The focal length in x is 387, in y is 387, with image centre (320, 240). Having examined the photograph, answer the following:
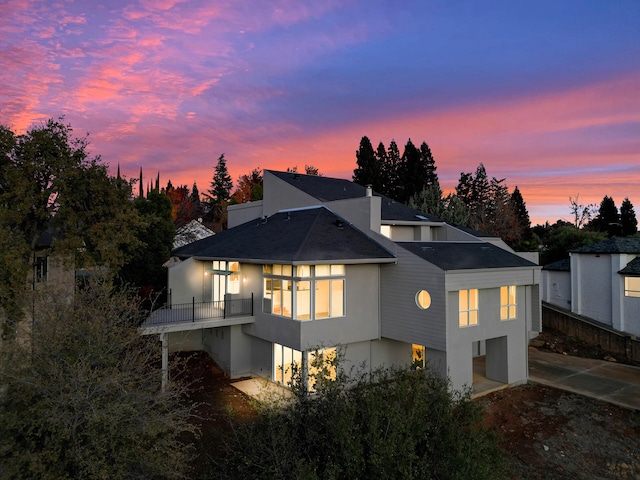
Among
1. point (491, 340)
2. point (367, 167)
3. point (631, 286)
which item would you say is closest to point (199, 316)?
point (491, 340)

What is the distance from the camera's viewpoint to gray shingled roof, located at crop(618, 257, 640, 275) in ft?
74.4

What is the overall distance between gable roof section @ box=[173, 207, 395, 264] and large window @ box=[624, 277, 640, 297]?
1758 cm

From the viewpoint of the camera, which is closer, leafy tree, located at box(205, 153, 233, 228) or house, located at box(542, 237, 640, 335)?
house, located at box(542, 237, 640, 335)

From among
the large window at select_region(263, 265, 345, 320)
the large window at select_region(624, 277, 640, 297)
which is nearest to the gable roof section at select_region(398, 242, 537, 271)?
the large window at select_region(263, 265, 345, 320)

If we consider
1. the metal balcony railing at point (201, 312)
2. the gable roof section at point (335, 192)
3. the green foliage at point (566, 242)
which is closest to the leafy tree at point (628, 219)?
the green foliage at point (566, 242)

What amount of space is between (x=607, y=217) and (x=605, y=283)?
36031mm

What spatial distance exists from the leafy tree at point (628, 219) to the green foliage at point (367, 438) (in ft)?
185

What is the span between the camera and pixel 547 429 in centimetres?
1307

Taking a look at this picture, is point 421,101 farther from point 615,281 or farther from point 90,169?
point 90,169

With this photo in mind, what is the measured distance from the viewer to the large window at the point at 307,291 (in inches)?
558

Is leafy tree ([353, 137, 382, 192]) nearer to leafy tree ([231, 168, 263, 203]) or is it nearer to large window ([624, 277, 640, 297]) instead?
leafy tree ([231, 168, 263, 203])

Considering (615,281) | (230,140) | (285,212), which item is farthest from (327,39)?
(615,281)

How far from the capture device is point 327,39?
18250mm

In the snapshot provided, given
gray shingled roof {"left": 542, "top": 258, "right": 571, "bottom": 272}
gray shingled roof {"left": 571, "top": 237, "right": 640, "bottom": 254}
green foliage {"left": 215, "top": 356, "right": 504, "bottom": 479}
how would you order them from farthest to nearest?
gray shingled roof {"left": 542, "top": 258, "right": 571, "bottom": 272} → gray shingled roof {"left": 571, "top": 237, "right": 640, "bottom": 254} → green foliage {"left": 215, "top": 356, "right": 504, "bottom": 479}
